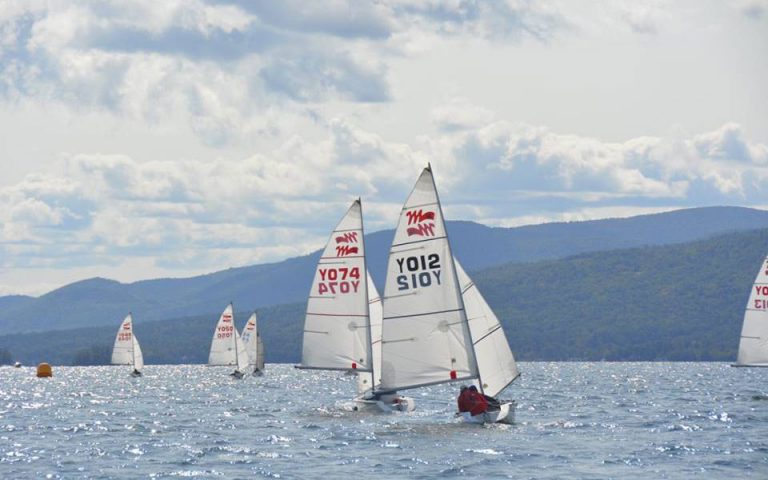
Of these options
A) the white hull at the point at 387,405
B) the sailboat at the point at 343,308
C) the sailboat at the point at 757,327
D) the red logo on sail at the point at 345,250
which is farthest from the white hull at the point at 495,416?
the sailboat at the point at 757,327

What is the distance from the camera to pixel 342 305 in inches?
2672

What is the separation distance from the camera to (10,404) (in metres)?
89.9

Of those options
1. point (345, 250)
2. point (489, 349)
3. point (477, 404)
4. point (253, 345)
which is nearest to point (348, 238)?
point (345, 250)

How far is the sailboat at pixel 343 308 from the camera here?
219ft

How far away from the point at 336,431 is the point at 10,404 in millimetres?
40124

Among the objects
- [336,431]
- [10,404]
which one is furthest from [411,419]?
[10,404]

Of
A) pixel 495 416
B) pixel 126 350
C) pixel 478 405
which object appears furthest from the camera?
pixel 126 350

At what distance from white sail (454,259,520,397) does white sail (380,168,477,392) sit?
0.84m

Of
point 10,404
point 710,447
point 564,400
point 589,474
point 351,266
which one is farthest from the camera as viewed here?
point 10,404

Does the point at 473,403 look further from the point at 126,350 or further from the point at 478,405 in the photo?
the point at 126,350

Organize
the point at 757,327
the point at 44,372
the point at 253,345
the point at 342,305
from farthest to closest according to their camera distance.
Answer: the point at 44,372 → the point at 253,345 → the point at 757,327 → the point at 342,305

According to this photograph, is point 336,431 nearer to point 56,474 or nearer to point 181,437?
point 181,437

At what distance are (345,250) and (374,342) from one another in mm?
4995

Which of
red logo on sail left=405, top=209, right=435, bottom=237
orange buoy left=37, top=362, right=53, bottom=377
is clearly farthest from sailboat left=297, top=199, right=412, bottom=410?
orange buoy left=37, top=362, right=53, bottom=377
